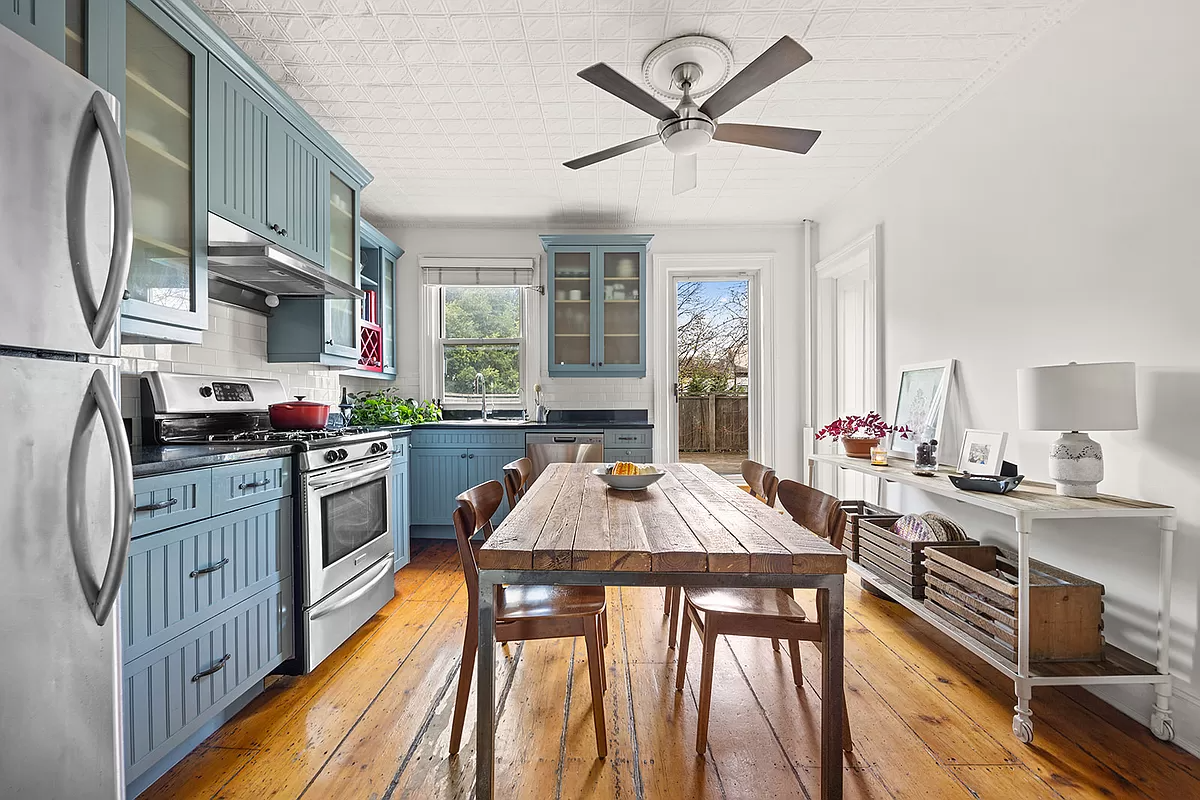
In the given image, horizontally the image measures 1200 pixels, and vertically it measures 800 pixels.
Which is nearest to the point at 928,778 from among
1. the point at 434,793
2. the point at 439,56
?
the point at 434,793

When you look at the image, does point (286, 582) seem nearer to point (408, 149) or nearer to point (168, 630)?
point (168, 630)

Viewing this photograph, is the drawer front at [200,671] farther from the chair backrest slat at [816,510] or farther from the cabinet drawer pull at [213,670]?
the chair backrest slat at [816,510]

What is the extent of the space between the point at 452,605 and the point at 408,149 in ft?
8.88

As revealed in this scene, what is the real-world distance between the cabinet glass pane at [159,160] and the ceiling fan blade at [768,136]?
6.64 ft

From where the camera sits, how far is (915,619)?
3039mm

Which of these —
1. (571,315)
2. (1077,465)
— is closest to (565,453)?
(571,315)

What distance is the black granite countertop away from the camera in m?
1.67

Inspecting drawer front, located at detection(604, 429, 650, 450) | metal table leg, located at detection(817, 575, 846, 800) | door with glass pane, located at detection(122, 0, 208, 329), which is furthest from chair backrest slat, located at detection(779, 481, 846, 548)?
drawer front, located at detection(604, 429, 650, 450)

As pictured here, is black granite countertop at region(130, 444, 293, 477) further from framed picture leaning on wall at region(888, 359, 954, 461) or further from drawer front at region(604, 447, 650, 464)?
framed picture leaning on wall at region(888, 359, 954, 461)

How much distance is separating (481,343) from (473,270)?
638mm

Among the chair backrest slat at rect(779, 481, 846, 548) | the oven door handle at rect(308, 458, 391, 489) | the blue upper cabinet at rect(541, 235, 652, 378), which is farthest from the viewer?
the blue upper cabinet at rect(541, 235, 652, 378)

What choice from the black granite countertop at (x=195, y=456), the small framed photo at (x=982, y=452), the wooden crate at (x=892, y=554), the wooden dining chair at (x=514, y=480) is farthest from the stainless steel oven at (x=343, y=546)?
the small framed photo at (x=982, y=452)

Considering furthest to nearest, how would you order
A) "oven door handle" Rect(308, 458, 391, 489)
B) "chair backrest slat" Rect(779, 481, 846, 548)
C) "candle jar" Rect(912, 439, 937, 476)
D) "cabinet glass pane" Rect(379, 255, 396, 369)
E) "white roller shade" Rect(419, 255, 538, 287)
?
"white roller shade" Rect(419, 255, 538, 287), "cabinet glass pane" Rect(379, 255, 396, 369), "candle jar" Rect(912, 439, 937, 476), "oven door handle" Rect(308, 458, 391, 489), "chair backrest slat" Rect(779, 481, 846, 548)

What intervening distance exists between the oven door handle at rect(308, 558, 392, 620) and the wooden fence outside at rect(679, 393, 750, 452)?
3.02 metres
